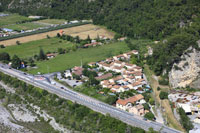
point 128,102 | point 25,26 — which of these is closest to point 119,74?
point 128,102

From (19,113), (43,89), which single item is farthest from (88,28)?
(19,113)

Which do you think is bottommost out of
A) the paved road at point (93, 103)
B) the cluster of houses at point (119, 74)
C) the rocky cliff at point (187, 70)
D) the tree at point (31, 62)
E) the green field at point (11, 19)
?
the tree at point (31, 62)

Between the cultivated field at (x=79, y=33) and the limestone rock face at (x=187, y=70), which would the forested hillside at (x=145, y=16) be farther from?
the cultivated field at (x=79, y=33)

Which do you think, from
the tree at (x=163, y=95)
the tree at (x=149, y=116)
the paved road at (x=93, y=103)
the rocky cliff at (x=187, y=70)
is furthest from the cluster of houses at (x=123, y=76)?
the tree at (x=149, y=116)

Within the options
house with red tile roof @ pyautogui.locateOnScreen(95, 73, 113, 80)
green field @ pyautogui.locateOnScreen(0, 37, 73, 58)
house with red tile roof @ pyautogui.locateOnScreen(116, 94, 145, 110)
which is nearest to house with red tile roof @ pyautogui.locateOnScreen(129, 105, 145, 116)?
house with red tile roof @ pyautogui.locateOnScreen(116, 94, 145, 110)

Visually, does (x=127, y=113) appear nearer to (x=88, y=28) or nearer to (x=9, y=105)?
(x=9, y=105)

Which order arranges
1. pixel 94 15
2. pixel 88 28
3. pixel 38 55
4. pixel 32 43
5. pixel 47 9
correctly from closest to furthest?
pixel 38 55
pixel 32 43
pixel 88 28
pixel 94 15
pixel 47 9
